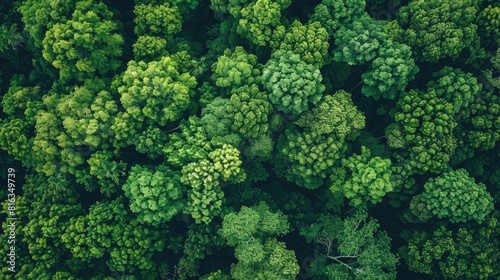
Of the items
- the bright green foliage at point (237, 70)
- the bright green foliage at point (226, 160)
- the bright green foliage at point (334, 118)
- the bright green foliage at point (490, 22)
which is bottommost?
the bright green foliage at point (226, 160)

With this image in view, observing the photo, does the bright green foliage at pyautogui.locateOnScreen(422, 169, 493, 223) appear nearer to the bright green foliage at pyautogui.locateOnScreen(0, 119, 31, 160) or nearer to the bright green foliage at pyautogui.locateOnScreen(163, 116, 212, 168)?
the bright green foliage at pyautogui.locateOnScreen(163, 116, 212, 168)

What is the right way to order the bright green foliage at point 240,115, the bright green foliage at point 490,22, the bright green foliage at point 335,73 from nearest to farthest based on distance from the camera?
the bright green foliage at point 240,115 → the bright green foliage at point 490,22 → the bright green foliage at point 335,73

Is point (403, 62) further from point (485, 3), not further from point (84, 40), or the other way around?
point (84, 40)

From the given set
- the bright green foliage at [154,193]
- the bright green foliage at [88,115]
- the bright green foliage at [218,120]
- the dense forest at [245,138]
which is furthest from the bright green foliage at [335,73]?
the bright green foliage at [88,115]

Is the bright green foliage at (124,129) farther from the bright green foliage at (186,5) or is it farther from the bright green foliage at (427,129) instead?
the bright green foliage at (427,129)

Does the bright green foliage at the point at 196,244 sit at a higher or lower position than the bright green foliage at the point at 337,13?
lower

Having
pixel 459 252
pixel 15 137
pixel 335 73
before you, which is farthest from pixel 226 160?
pixel 459 252

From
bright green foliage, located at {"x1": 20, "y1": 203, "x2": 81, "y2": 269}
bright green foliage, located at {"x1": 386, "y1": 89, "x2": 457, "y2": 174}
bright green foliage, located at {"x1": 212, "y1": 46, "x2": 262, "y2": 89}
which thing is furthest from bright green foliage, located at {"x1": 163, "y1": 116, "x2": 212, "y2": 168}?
bright green foliage, located at {"x1": 386, "y1": 89, "x2": 457, "y2": 174}
